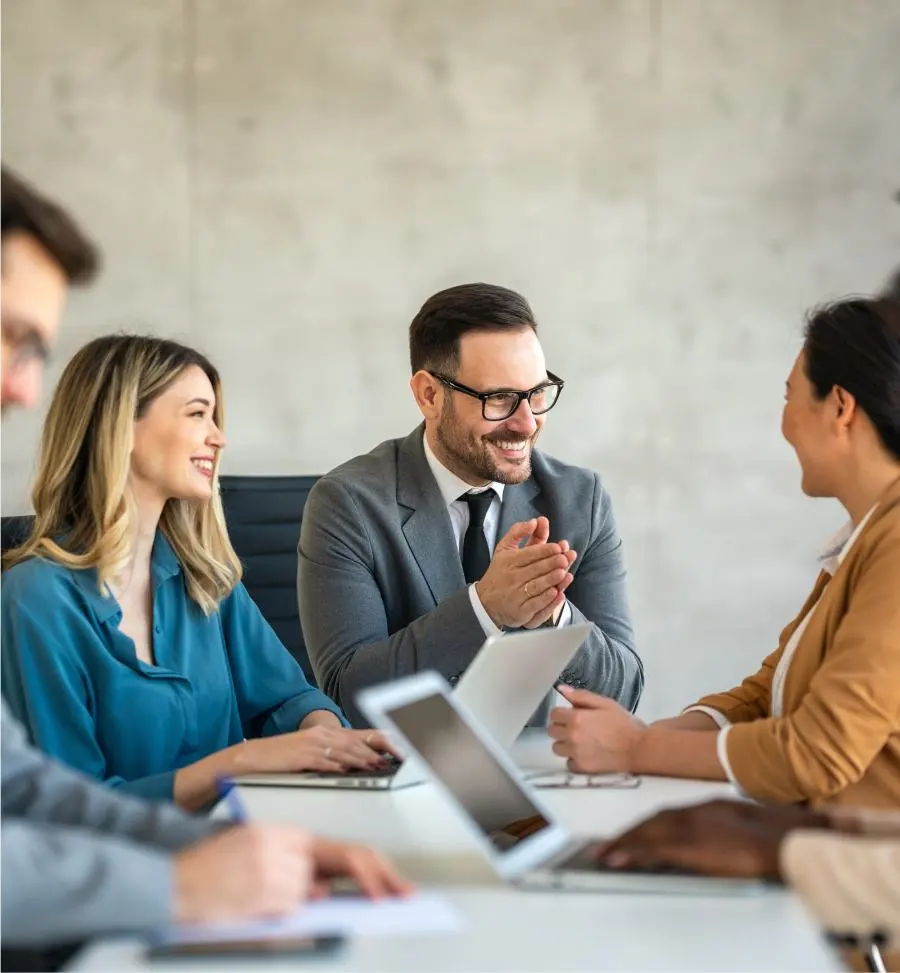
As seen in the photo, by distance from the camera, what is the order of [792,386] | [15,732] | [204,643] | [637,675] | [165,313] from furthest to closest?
[165,313] < [637,675] < [204,643] < [792,386] < [15,732]

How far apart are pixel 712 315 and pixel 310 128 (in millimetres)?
1517

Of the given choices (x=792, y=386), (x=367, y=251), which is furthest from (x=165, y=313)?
(x=792, y=386)

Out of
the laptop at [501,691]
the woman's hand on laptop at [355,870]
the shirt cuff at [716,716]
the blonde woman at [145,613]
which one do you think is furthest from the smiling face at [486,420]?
the woman's hand on laptop at [355,870]

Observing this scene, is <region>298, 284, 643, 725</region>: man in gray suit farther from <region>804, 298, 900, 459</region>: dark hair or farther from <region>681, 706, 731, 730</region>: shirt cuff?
<region>804, 298, 900, 459</region>: dark hair

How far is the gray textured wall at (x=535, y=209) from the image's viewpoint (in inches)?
179

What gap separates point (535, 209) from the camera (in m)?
4.73

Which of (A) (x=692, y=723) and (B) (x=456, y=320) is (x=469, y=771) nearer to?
(A) (x=692, y=723)

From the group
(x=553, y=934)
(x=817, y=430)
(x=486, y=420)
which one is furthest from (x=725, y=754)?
(x=486, y=420)

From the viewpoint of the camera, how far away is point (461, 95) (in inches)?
185

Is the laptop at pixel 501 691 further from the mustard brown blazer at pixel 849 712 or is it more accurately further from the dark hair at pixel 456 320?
the dark hair at pixel 456 320

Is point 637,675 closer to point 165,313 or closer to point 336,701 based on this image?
point 336,701

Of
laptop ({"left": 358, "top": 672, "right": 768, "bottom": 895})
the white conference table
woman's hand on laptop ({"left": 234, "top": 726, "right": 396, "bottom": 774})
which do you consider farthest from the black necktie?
laptop ({"left": 358, "top": 672, "right": 768, "bottom": 895})

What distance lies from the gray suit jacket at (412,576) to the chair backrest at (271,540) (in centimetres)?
56

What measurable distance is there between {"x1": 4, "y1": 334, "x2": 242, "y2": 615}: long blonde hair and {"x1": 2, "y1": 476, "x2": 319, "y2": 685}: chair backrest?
1.09 m
